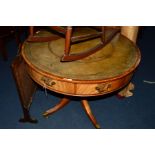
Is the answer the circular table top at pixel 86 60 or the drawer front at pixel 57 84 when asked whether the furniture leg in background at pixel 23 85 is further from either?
the drawer front at pixel 57 84

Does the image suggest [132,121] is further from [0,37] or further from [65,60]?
[0,37]

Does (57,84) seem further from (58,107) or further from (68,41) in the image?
(58,107)

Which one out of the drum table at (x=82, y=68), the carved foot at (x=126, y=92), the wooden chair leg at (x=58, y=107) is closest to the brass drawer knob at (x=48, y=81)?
the drum table at (x=82, y=68)

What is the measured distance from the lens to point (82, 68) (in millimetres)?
1690

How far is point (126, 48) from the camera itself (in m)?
1.97

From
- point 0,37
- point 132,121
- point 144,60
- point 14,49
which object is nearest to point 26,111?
point 132,121

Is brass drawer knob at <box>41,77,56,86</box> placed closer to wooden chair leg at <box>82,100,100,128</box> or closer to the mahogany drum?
the mahogany drum

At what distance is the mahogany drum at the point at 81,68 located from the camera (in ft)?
5.29

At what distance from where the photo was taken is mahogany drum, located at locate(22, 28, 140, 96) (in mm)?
1611

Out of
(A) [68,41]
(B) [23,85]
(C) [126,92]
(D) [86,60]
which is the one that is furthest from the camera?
(C) [126,92]

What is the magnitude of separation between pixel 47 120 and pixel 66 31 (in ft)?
3.76

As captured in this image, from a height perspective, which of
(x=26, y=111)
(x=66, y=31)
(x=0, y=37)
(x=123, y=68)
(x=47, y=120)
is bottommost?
(x=47, y=120)

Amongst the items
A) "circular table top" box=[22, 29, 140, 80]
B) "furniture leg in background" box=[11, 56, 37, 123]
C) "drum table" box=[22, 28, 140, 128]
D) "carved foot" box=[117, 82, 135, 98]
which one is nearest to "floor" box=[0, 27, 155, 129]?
"carved foot" box=[117, 82, 135, 98]

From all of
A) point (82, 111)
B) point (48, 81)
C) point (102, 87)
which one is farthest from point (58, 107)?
point (102, 87)
